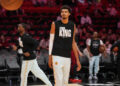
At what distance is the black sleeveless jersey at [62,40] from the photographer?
279 inches

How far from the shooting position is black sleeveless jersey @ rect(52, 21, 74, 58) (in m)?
7.09

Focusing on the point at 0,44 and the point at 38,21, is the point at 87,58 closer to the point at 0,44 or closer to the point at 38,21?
the point at 0,44

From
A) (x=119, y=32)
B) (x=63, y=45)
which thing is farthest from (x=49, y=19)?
(x=63, y=45)

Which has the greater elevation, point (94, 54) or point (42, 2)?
point (42, 2)

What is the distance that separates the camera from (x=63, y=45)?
7.12 metres

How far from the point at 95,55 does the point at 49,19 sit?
7336 millimetres

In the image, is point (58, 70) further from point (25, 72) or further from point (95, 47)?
point (95, 47)

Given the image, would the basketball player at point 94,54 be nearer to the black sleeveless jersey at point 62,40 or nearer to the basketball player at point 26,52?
the basketball player at point 26,52

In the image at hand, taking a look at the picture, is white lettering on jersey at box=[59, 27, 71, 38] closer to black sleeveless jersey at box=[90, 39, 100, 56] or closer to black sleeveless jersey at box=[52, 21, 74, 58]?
black sleeveless jersey at box=[52, 21, 74, 58]

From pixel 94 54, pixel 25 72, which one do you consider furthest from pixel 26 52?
pixel 94 54

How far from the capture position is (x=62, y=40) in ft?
23.4

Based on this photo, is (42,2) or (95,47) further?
(42,2)

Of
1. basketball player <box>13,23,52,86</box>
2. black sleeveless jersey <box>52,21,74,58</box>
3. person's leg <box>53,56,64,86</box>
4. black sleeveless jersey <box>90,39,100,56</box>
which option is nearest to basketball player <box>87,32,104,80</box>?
black sleeveless jersey <box>90,39,100,56</box>

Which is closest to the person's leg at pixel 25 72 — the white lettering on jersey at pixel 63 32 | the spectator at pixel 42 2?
the white lettering on jersey at pixel 63 32
